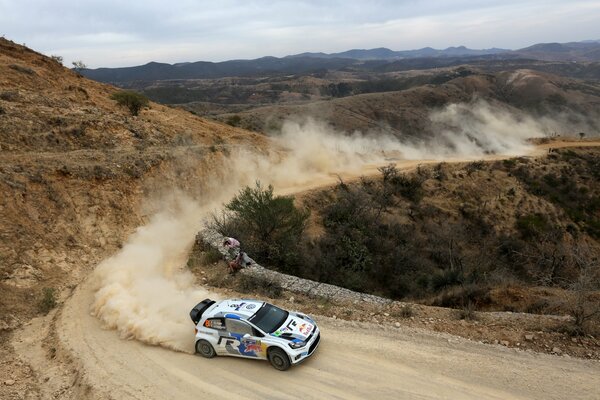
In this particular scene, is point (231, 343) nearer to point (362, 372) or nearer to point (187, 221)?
point (362, 372)

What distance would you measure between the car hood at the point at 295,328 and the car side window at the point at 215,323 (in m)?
1.39

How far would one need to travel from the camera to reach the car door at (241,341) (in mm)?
10430

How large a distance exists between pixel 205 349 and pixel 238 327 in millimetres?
1192

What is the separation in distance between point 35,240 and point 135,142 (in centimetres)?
1139

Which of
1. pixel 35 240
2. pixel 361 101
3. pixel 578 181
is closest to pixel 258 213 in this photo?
pixel 35 240

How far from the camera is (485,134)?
193 feet

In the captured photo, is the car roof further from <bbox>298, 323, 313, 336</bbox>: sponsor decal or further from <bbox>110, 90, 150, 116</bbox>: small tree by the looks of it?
<bbox>110, 90, 150, 116</bbox>: small tree

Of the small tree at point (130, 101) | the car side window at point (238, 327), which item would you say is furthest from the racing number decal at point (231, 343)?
the small tree at point (130, 101)

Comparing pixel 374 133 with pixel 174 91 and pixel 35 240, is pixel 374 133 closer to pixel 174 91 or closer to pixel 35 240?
pixel 35 240

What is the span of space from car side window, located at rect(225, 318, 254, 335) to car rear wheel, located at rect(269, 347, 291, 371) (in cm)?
72

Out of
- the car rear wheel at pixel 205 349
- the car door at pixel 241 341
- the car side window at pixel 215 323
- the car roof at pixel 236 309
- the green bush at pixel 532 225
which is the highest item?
the car roof at pixel 236 309

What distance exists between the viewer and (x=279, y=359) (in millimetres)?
10227

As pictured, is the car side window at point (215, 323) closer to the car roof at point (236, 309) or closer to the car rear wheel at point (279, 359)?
the car roof at point (236, 309)

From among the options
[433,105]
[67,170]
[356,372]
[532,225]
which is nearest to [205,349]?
[356,372]
